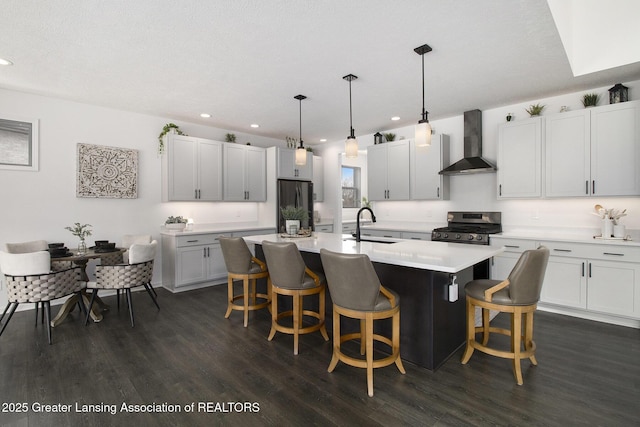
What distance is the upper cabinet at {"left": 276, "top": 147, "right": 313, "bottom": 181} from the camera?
6.03 metres

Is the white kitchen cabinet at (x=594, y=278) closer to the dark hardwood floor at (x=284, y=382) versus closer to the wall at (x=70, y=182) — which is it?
the dark hardwood floor at (x=284, y=382)

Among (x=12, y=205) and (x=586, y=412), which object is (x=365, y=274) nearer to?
(x=586, y=412)

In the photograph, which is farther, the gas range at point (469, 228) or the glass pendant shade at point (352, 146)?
the gas range at point (469, 228)

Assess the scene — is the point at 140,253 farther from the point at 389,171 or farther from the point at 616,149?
the point at 616,149

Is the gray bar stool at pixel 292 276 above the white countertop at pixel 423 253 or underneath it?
underneath

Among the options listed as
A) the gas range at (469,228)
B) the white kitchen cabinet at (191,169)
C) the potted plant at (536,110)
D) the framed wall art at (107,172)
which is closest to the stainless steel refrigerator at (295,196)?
the white kitchen cabinet at (191,169)

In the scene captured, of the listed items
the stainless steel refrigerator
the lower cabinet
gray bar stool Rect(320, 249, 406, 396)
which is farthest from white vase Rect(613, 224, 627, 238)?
the lower cabinet

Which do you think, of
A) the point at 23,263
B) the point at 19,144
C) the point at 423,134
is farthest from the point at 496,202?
the point at 19,144

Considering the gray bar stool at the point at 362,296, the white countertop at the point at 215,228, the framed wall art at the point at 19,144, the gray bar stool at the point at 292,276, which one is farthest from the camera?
the white countertop at the point at 215,228

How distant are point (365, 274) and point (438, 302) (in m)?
0.78

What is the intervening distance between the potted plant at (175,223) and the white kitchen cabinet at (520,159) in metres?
4.71

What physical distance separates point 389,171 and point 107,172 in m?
4.42

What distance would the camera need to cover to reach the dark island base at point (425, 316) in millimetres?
2438

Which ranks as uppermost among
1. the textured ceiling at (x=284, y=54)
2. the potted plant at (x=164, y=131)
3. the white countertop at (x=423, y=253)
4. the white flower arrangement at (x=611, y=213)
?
the textured ceiling at (x=284, y=54)
